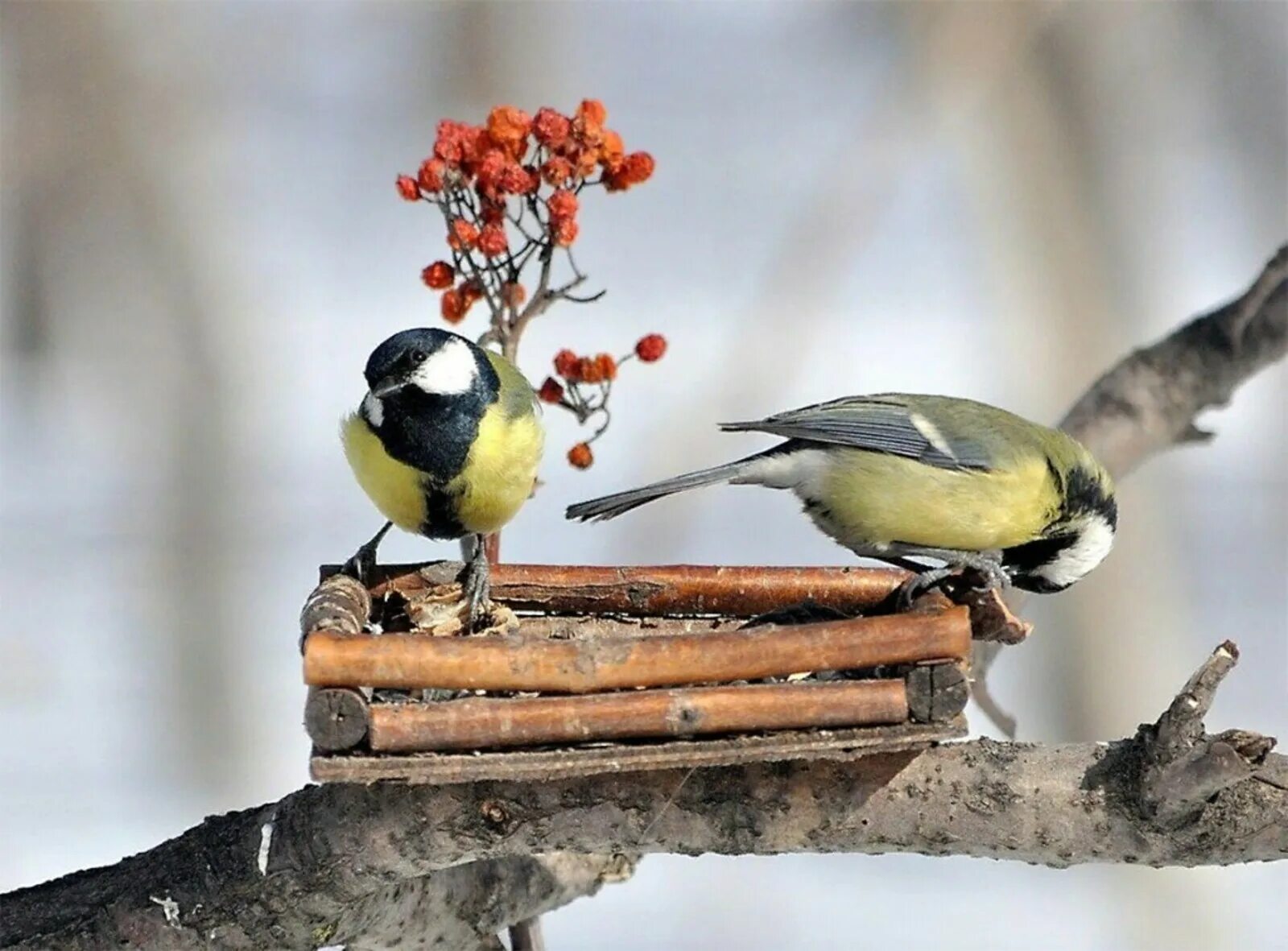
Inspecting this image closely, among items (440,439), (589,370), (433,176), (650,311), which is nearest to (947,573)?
(589,370)

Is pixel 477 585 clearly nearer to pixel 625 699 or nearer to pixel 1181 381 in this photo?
pixel 625 699

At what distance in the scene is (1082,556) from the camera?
5.77ft

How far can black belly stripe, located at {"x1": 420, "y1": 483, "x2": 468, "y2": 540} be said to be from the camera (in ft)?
5.51

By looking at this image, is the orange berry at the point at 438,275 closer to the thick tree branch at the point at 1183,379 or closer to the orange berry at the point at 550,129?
the orange berry at the point at 550,129

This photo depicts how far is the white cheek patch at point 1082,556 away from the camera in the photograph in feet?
5.76

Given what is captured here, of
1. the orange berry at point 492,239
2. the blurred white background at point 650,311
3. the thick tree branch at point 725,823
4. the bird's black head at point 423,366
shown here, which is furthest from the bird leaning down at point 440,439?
the blurred white background at point 650,311

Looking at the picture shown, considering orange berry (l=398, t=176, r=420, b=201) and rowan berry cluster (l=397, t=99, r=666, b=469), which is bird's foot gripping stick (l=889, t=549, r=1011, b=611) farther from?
orange berry (l=398, t=176, r=420, b=201)

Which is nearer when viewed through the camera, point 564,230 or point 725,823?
point 725,823

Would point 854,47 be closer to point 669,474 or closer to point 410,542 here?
point 669,474

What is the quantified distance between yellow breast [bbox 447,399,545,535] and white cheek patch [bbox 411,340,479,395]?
0.05 metres

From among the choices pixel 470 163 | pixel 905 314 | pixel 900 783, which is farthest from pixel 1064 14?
pixel 900 783

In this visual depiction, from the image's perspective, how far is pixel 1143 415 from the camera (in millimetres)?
2043

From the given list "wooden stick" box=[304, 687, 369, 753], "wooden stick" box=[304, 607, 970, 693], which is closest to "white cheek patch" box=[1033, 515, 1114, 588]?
"wooden stick" box=[304, 607, 970, 693]

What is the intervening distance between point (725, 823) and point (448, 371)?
58cm
